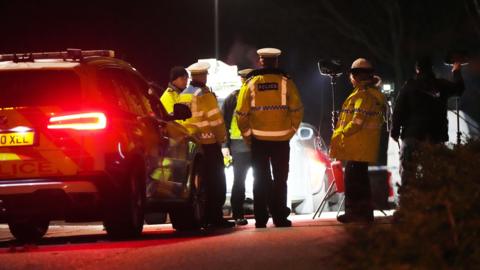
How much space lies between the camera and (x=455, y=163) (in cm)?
668

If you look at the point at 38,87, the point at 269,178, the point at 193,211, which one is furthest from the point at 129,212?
the point at 269,178

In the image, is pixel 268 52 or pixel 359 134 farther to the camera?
pixel 359 134

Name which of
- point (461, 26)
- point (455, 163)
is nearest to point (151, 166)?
point (455, 163)

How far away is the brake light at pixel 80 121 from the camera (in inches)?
361

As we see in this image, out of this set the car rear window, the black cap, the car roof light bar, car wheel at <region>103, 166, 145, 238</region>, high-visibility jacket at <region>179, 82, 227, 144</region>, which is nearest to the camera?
car wheel at <region>103, 166, 145, 238</region>

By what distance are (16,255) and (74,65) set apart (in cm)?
191

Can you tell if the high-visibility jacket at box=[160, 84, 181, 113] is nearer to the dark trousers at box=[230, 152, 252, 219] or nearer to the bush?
the dark trousers at box=[230, 152, 252, 219]

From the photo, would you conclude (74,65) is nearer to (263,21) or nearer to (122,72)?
(122,72)

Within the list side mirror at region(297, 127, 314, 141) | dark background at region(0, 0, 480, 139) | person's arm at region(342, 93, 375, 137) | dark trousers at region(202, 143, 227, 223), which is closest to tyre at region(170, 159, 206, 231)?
dark trousers at region(202, 143, 227, 223)

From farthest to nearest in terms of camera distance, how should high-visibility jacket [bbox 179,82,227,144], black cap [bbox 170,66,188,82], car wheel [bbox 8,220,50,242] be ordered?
black cap [bbox 170,66,188,82]
high-visibility jacket [bbox 179,82,227,144]
car wheel [bbox 8,220,50,242]

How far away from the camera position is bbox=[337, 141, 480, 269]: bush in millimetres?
5527

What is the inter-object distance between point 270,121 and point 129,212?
245 cm

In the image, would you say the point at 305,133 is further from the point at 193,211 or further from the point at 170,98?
the point at 193,211

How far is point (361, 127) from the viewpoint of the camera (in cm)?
1176
